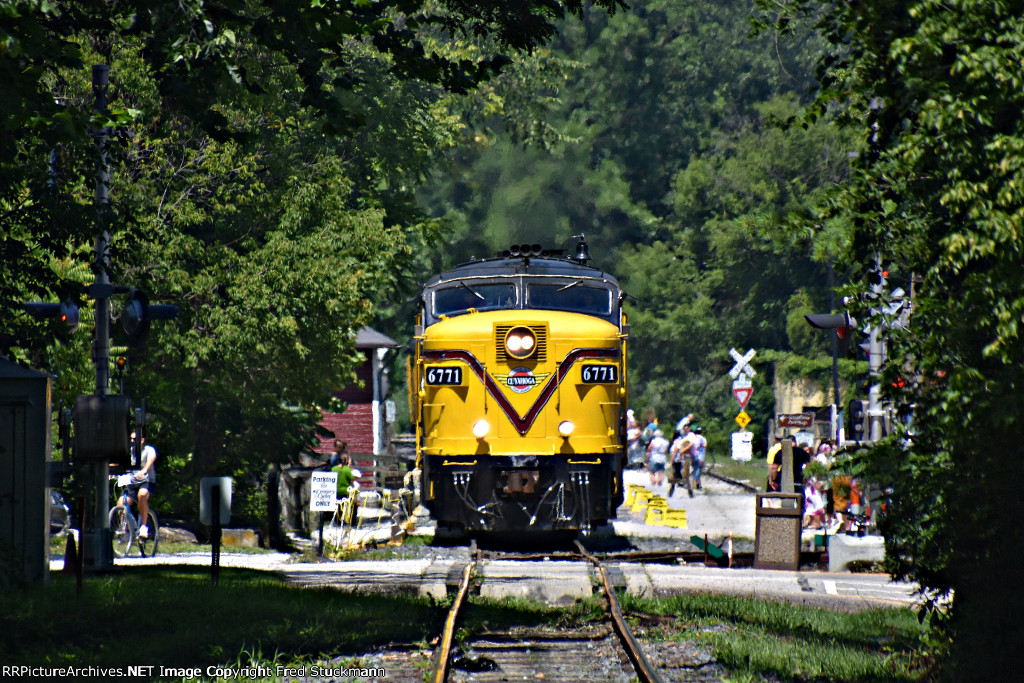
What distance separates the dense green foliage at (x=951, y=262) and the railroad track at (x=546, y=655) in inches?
89.0

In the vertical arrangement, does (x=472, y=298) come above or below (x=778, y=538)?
above

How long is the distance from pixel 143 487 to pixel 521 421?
22.3 feet

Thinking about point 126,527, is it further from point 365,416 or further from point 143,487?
point 365,416

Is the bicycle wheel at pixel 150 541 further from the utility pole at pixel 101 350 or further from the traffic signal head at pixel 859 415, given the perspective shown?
the traffic signal head at pixel 859 415

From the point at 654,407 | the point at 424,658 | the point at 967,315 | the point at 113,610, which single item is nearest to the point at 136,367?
the point at 113,610

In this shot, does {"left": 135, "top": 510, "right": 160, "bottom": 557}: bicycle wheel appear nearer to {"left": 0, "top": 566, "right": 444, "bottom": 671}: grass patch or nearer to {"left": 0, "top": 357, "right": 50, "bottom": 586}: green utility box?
{"left": 0, "top": 566, "right": 444, "bottom": 671}: grass patch

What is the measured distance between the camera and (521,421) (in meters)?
19.3

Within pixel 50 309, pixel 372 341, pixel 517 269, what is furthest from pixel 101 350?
pixel 372 341

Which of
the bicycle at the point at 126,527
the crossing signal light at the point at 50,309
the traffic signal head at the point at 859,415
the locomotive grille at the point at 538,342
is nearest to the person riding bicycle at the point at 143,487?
the bicycle at the point at 126,527

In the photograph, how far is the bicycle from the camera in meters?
21.2

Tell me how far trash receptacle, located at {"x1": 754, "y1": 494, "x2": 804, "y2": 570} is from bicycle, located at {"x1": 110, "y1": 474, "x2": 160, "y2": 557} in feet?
29.6

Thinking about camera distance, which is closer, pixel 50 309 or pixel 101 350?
pixel 50 309

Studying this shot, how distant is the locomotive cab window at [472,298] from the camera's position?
66.3ft

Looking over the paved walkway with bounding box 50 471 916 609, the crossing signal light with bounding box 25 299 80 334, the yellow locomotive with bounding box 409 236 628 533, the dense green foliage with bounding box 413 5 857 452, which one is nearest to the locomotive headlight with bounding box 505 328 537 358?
the yellow locomotive with bounding box 409 236 628 533
